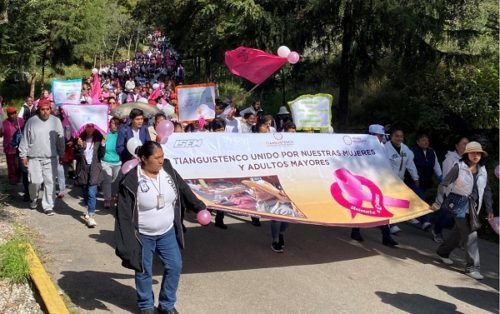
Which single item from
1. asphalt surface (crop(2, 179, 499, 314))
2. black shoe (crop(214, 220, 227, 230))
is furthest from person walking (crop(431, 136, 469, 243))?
black shoe (crop(214, 220, 227, 230))

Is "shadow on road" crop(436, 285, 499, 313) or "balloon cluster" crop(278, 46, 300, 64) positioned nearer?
"shadow on road" crop(436, 285, 499, 313)

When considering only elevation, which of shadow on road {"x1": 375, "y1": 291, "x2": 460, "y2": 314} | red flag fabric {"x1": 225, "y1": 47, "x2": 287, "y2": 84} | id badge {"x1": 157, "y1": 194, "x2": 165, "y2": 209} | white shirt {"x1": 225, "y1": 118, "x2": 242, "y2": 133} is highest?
red flag fabric {"x1": 225, "y1": 47, "x2": 287, "y2": 84}

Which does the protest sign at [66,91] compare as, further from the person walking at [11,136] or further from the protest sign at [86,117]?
the protest sign at [86,117]

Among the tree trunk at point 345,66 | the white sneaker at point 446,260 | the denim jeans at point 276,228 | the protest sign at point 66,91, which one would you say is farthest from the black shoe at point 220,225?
the tree trunk at point 345,66

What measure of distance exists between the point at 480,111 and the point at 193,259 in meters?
9.90

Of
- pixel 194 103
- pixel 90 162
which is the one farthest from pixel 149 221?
pixel 194 103

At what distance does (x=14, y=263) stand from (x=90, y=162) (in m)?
2.97

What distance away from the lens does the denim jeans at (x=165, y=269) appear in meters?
4.99

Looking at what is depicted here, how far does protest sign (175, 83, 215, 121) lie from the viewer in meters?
10.4

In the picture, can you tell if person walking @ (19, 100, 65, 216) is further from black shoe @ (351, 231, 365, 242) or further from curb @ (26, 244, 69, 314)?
black shoe @ (351, 231, 365, 242)

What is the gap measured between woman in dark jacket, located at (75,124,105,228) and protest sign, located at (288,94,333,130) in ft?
11.0

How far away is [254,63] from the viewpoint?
951cm

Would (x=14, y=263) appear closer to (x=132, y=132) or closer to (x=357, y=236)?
(x=132, y=132)

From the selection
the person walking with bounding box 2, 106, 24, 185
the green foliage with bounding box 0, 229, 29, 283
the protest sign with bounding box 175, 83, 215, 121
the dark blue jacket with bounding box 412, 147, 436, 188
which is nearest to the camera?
the green foliage with bounding box 0, 229, 29, 283
